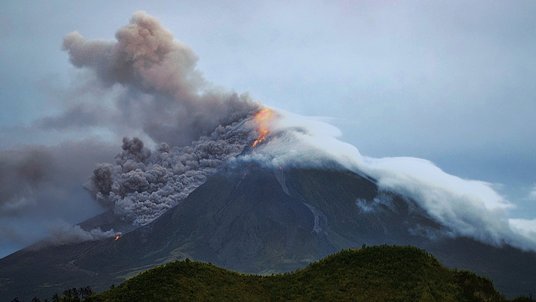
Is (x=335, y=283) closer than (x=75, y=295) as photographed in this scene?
Yes

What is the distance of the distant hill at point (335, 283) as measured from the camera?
36.9m

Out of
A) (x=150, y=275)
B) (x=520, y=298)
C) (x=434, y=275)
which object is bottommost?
(x=520, y=298)

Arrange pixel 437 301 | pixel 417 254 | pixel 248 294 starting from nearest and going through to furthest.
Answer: pixel 437 301
pixel 248 294
pixel 417 254

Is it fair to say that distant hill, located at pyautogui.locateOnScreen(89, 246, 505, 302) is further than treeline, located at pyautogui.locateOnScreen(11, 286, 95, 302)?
No

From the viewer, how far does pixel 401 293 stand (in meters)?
36.7

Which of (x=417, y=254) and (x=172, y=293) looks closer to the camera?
(x=172, y=293)

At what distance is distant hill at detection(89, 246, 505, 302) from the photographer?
3688 cm

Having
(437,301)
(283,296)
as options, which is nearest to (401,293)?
(437,301)

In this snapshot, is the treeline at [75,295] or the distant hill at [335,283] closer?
the distant hill at [335,283]

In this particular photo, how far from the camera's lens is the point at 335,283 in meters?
39.1

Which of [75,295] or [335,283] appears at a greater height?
[75,295]

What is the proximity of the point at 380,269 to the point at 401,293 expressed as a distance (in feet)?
11.6

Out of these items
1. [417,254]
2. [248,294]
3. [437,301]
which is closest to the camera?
[437,301]

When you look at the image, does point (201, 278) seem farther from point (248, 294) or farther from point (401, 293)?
point (401, 293)
